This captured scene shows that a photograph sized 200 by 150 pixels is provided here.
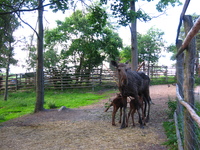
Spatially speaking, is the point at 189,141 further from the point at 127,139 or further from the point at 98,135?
the point at 98,135

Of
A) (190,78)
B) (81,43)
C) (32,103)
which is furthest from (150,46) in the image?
(190,78)

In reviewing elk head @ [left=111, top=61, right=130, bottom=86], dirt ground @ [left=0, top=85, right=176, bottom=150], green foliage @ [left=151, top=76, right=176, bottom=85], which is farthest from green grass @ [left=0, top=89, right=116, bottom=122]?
green foliage @ [left=151, top=76, right=176, bottom=85]

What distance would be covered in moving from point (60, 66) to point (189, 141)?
52.8ft

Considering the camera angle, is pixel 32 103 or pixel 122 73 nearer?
pixel 122 73

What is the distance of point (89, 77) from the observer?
17.7 meters

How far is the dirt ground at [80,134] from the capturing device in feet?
15.3

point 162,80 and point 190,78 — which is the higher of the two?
point 190,78

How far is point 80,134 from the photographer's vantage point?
558 cm

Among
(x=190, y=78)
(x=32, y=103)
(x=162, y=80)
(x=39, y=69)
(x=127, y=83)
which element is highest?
(x=39, y=69)

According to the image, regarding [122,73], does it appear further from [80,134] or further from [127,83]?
[80,134]

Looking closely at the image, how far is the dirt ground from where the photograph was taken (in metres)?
4.65

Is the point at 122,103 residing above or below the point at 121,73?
below

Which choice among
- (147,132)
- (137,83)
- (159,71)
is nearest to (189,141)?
(147,132)

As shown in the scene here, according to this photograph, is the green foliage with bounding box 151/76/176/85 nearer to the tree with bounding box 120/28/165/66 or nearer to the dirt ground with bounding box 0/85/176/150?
the tree with bounding box 120/28/165/66
